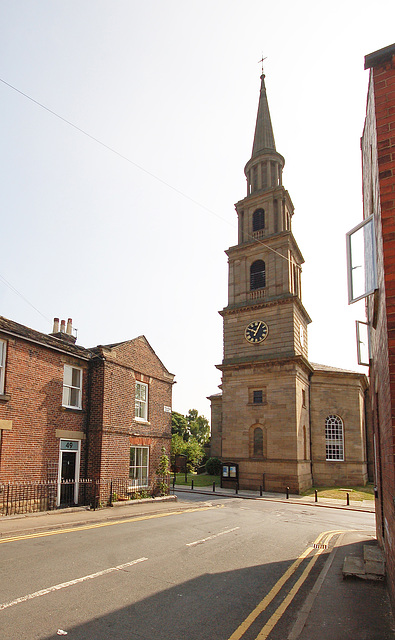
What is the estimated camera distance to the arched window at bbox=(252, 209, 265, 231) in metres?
37.8

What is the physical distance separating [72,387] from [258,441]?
1851 cm

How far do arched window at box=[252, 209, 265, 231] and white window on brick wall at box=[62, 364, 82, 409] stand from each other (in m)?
24.6

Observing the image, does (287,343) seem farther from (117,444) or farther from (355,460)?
(117,444)

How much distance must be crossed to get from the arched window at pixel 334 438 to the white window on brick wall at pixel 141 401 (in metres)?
19.4

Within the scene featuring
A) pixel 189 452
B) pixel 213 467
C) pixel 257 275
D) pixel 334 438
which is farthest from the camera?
pixel 189 452

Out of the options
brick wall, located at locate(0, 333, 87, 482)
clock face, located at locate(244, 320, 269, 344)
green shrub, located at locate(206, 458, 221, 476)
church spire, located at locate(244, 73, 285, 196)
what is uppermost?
church spire, located at locate(244, 73, 285, 196)

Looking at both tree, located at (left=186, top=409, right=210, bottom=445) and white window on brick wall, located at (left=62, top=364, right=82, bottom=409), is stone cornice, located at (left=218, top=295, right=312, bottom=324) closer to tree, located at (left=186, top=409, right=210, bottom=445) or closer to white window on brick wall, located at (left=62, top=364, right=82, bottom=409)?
white window on brick wall, located at (left=62, top=364, right=82, bottom=409)

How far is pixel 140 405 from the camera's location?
21.1 meters

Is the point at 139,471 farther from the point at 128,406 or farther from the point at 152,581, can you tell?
the point at 152,581

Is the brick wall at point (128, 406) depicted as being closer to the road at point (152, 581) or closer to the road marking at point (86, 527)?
the road marking at point (86, 527)

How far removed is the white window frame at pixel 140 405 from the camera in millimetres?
20703

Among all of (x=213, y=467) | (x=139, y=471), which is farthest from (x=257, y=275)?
(x=139, y=471)

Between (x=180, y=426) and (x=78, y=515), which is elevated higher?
(x=180, y=426)

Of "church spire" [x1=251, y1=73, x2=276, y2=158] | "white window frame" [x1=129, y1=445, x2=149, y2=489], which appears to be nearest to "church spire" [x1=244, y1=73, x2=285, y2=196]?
"church spire" [x1=251, y1=73, x2=276, y2=158]
